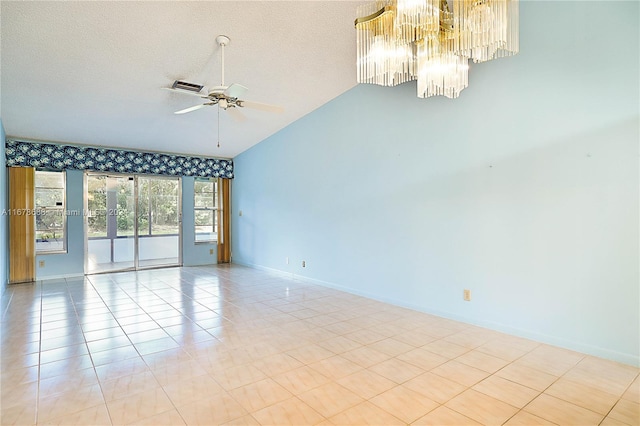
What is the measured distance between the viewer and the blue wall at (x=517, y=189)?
2.85m

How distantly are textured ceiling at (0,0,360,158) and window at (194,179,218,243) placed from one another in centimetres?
224

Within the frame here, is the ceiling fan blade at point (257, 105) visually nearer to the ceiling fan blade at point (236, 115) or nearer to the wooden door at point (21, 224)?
the ceiling fan blade at point (236, 115)

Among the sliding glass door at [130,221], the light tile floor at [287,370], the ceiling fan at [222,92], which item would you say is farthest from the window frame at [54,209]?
the ceiling fan at [222,92]

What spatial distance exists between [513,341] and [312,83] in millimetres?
3967

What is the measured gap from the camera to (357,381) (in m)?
2.58

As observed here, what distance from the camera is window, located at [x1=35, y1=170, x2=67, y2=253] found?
628 cm

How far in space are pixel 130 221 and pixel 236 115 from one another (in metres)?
3.41

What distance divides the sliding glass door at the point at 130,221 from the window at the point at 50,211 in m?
0.40

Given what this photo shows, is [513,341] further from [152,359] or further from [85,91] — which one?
[85,91]

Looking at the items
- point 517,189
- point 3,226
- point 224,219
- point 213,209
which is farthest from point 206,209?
point 517,189

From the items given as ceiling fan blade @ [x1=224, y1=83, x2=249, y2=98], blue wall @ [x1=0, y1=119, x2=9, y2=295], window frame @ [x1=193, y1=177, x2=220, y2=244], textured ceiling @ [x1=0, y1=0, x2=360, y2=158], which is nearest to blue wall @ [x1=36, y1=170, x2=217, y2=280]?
blue wall @ [x1=0, y1=119, x2=9, y2=295]

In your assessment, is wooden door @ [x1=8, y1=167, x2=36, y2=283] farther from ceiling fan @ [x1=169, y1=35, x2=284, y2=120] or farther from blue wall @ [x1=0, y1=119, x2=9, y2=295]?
ceiling fan @ [x1=169, y1=35, x2=284, y2=120]

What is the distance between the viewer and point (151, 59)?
3.96 metres

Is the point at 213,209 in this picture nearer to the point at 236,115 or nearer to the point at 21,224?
the point at 236,115
